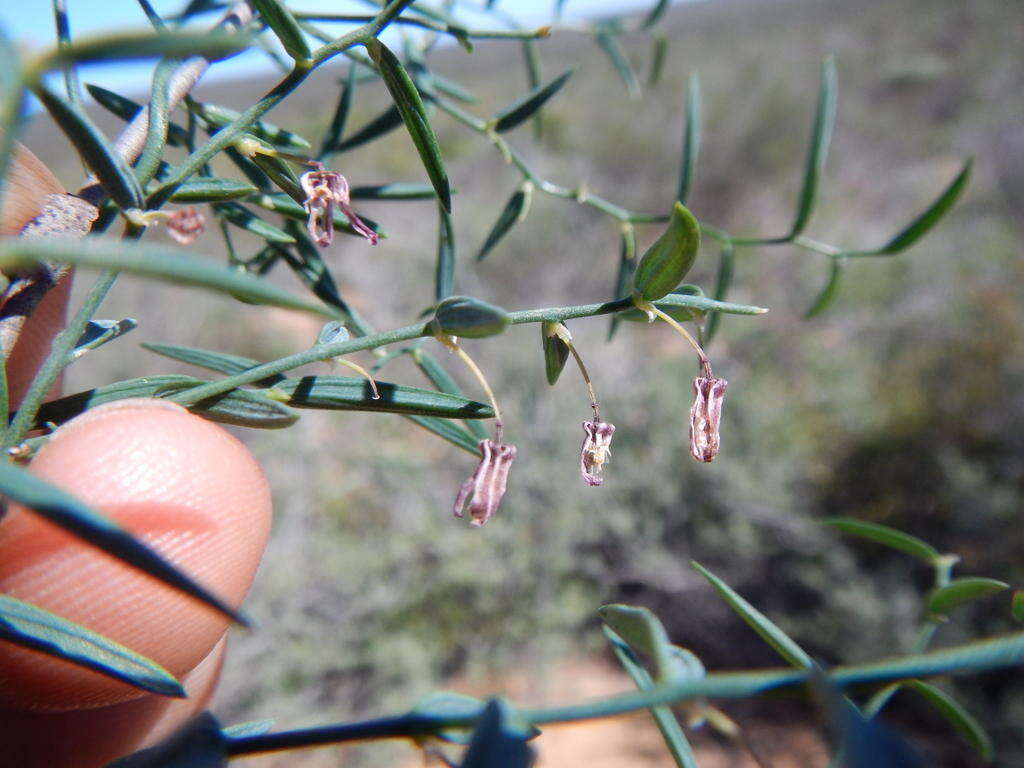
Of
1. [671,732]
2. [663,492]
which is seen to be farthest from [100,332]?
[663,492]

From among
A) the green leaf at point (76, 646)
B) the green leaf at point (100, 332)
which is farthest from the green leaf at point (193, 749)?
the green leaf at point (100, 332)

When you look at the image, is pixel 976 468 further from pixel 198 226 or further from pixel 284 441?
pixel 284 441

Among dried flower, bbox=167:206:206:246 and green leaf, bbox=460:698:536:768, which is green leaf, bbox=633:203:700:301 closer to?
green leaf, bbox=460:698:536:768

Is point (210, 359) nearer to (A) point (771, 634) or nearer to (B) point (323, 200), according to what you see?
(B) point (323, 200)

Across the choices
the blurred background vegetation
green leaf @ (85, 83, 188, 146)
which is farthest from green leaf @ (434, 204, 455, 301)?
the blurred background vegetation

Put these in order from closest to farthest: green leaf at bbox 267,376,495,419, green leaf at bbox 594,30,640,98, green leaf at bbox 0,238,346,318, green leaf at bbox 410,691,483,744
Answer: green leaf at bbox 0,238,346,318
green leaf at bbox 410,691,483,744
green leaf at bbox 267,376,495,419
green leaf at bbox 594,30,640,98

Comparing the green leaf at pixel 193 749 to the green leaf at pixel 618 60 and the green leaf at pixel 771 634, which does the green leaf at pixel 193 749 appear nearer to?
the green leaf at pixel 771 634
